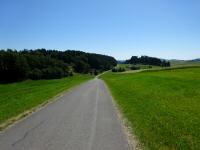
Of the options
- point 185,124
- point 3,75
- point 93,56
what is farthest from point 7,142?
point 93,56

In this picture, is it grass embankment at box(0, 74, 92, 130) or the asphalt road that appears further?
grass embankment at box(0, 74, 92, 130)

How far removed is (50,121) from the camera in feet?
51.5

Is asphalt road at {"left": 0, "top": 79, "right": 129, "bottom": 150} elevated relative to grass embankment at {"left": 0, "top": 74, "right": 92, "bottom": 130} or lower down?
elevated

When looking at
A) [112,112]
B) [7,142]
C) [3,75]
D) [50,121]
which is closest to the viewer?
[7,142]

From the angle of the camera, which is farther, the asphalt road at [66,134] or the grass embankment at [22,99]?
the grass embankment at [22,99]

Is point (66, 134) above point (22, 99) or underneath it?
above

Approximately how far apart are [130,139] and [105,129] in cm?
208

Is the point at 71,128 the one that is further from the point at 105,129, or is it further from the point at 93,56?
the point at 93,56

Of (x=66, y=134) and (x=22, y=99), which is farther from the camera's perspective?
(x=22, y=99)

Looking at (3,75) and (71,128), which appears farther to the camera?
(3,75)

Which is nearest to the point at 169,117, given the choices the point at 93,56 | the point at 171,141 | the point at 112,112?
the point at 112,112

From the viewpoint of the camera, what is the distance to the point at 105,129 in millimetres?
13398

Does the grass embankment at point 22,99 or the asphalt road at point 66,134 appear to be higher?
the asphalt road at point 66,134

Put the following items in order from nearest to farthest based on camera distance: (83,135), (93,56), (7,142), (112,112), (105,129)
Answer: (7,142)
(83,135)
(105,129)
(112,112)
(93,56)
